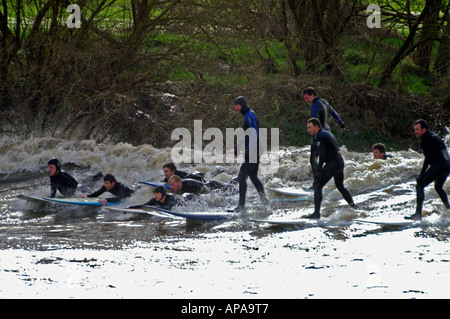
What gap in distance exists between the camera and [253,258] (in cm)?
787

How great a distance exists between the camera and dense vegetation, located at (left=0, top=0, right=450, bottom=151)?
1861 centimetres

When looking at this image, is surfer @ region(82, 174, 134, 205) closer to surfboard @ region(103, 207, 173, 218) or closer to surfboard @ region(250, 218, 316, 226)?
surfboard @ region(103, 207, 173, 218)

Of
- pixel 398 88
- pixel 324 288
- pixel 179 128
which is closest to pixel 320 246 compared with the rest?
pixel 324 288

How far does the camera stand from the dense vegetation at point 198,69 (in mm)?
18609

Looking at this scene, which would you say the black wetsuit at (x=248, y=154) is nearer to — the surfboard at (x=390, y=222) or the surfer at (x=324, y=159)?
the surfer at (x=324, y=159)

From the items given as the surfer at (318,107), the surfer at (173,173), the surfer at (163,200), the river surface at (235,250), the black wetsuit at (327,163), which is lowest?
the river surface at (235,250)

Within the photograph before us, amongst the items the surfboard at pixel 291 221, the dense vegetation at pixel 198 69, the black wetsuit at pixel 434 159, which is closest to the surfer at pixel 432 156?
the black wetsuit at pixel 434 159

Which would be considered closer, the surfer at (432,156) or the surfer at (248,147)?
the surfer at (432,156)

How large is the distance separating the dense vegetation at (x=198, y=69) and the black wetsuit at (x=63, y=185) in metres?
6.39

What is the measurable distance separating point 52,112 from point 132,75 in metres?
2.69

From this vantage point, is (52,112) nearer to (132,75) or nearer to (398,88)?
(132,75)

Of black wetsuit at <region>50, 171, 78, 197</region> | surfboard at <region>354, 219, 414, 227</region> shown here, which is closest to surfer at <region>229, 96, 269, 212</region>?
surfboard at <region>354, 219, 414, 227</region>

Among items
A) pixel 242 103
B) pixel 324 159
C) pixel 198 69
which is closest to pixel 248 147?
pixel 242 103

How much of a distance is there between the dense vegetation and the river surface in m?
5.33
